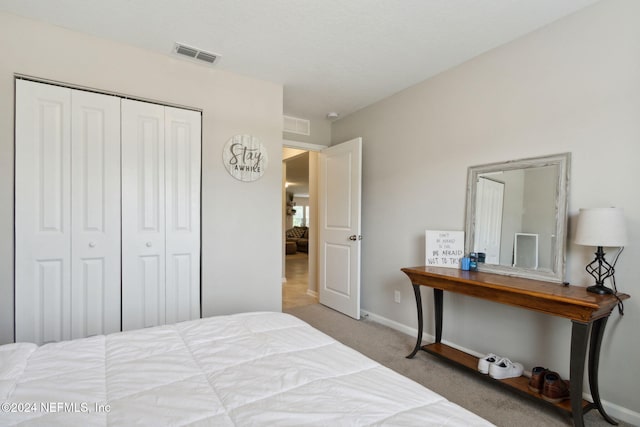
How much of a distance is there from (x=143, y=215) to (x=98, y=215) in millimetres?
292

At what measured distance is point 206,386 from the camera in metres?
1.03

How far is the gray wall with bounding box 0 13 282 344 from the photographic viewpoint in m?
2.09

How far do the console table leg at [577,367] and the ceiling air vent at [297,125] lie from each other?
335 cm

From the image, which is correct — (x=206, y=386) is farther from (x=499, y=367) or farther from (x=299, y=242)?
(x=299, y=242)

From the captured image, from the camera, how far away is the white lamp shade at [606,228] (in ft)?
5.58

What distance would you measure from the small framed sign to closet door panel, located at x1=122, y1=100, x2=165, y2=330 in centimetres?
225

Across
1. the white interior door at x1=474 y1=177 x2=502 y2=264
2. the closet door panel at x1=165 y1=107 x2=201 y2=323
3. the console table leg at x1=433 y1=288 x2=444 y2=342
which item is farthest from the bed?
the white interior door at x1=474 y1=177 x2=502 y2=264

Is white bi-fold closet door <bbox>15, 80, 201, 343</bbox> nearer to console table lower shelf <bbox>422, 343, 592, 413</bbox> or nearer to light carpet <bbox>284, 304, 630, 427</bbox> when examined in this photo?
light carpet <bbox>284, 304, 630, 427</bbox>

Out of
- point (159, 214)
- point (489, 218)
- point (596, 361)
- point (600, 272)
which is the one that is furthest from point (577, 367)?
point (159, 214)

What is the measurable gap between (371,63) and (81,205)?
2.52 m

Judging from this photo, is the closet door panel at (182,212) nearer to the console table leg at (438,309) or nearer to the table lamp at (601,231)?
the console table leg at (438,309)

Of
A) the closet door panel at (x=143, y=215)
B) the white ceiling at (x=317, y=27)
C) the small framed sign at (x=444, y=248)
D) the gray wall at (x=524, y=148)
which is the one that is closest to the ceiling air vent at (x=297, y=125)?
the gray wall at (x=524, y=148)

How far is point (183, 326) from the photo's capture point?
158 centimetres

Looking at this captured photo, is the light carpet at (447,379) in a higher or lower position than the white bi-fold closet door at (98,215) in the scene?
lower
